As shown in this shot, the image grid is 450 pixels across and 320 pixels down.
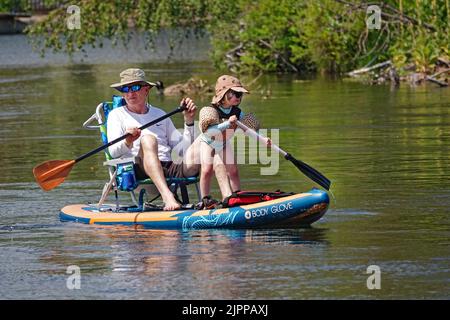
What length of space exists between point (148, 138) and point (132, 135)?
0.15m

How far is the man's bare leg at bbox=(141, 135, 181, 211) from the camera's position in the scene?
12.7 metres

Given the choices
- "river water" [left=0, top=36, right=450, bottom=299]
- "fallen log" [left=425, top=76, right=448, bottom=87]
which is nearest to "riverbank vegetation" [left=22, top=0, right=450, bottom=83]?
"fallen log" [left=425, top=76, right=448, bottom=87]

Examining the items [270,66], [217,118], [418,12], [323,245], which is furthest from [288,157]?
[270,66]

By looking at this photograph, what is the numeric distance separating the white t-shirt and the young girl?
1.32 feet

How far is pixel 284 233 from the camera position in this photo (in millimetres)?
12125

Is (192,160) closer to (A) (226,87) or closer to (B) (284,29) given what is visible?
(A) (226,87)

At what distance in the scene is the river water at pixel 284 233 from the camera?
9969 millimetres

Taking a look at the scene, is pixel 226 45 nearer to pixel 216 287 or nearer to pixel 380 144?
pixel 380 144

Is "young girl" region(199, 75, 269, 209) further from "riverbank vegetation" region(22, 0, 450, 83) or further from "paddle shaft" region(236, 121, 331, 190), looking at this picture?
"riverbank vegetation" region(22, 0, 450, 83)

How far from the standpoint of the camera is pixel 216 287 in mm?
9883

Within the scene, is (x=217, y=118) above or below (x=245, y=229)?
above

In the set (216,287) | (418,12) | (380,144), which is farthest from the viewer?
(418,12)
